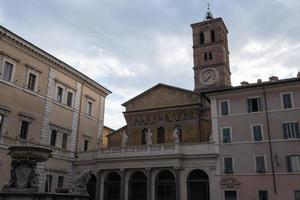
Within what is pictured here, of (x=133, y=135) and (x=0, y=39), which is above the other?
(x=0, y=39)

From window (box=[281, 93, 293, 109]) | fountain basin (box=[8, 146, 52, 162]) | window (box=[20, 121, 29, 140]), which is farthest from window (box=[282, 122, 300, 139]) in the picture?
window (box=[20, 121, 29, 140])

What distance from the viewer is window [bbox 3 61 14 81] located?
25.1 metres

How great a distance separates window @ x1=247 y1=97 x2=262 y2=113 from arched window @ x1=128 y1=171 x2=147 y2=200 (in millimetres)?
11054

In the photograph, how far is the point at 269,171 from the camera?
24.3 meters

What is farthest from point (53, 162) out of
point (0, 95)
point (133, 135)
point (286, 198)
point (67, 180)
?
point (286, 198)

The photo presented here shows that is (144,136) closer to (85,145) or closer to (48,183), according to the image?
(85,145)

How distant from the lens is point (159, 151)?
1121 inches

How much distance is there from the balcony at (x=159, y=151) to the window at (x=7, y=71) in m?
10.6

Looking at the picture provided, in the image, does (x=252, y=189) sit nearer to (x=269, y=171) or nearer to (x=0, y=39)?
(x=269, y=171)

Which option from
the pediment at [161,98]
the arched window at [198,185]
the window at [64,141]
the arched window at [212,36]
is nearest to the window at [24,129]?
the window at [64,141]

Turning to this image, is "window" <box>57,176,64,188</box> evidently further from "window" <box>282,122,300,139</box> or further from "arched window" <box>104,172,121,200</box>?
"window" <box>282,122,300,139</box>

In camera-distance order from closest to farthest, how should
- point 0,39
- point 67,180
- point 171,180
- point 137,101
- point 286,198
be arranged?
point 286,198
point 0,39
point 171,180
point 67,180
point 137,101

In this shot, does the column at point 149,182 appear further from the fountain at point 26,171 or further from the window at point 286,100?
the fountain at point 26,171

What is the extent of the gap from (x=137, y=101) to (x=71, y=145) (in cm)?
1009
